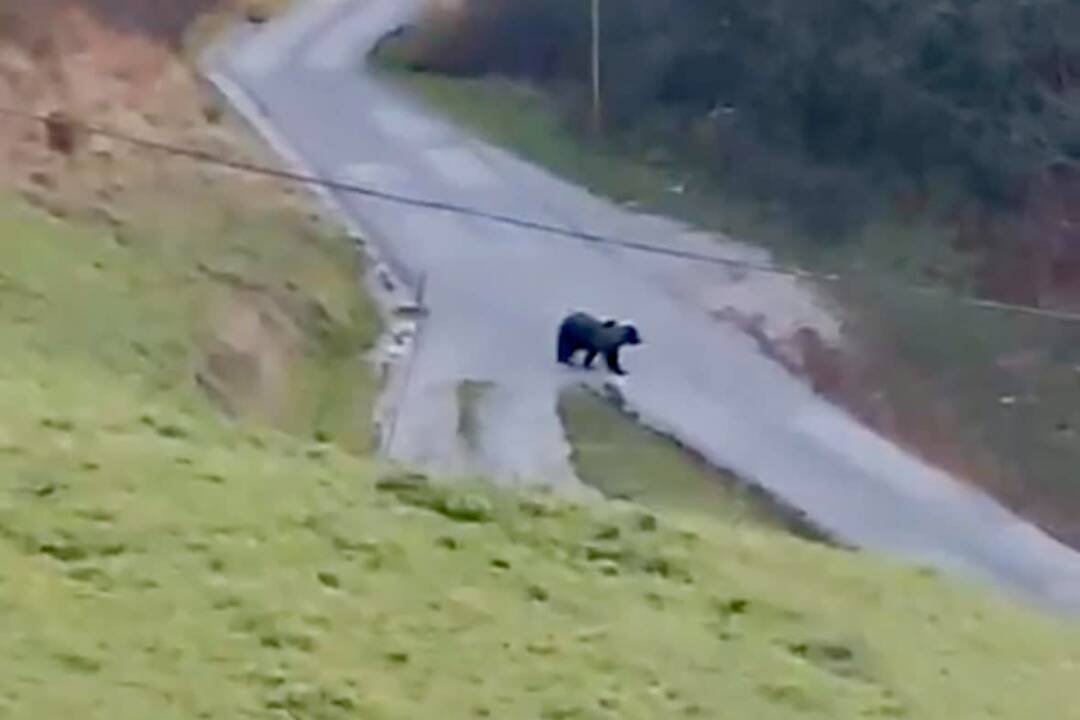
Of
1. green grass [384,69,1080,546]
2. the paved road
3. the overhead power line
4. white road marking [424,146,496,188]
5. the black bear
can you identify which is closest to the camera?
Result: the paved road

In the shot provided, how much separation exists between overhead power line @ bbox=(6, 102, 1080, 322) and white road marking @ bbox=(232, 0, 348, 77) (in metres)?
3.79

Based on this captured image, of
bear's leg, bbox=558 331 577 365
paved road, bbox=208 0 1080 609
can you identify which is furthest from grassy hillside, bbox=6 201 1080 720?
bear's leg, bbox=558 331 577 365

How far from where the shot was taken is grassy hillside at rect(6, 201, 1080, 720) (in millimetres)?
4430

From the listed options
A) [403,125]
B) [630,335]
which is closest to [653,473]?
[630,335]

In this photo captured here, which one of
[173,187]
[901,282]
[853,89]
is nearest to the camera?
[173,187]

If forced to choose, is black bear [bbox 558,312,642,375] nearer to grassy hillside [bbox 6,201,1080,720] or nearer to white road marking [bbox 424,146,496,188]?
white road marking [bbox 424,146,496,188]

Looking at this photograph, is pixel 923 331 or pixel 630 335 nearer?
pixel 630 335

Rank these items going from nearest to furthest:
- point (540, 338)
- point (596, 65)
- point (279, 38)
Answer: point (540, 338) → point (596, 65) → point (279, 38)

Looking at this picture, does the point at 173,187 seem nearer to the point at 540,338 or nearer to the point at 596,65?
the point at 540,338

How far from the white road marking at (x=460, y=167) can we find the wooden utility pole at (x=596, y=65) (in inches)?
67.4

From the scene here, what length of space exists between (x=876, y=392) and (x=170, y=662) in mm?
10282

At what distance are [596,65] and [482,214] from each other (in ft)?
13.3

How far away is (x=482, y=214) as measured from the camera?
17.0m

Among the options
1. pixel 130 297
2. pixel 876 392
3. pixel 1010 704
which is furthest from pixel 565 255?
pixel 1010 704
